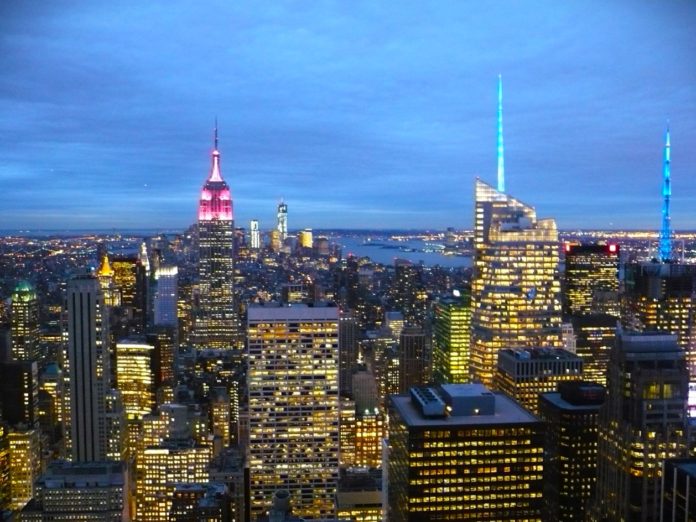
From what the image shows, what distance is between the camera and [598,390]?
19.5 meters

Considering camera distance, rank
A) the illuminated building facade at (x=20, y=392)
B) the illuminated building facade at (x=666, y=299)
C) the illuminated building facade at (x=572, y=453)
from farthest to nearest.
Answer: the illuminated building facade at (x=666, y=299)
the illuminated building facade at (x=20, y=392)
the illuminated building facade at (x=572, y=453)

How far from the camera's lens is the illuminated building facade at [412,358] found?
34188mm

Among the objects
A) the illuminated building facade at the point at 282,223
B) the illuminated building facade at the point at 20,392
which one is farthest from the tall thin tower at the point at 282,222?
the illuminated building facade at the point at 20,392

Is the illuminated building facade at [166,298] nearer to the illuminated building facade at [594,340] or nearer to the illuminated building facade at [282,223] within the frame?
the illuminated building facade at [282,223]

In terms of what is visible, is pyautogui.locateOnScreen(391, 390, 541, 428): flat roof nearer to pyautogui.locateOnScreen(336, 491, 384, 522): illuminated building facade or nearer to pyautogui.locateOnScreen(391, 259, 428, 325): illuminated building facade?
pyautogui.locateOnScreen(336, 491, 384, 522): illuminated building facade

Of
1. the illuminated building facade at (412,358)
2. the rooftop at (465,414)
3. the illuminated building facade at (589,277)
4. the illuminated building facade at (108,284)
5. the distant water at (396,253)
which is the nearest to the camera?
the rooftop at (465,414)

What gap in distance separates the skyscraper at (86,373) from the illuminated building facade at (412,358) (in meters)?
12.8

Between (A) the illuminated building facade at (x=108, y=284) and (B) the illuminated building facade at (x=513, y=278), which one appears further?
(B) the illuminated building facade at (x=513, y=278)

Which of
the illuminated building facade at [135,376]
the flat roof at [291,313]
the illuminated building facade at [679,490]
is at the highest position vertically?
the flat roof at [291,313]

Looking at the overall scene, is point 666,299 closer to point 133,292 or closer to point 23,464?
point 23,464

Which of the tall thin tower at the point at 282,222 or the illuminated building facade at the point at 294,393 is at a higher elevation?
the tall thin tower at the point at 282,222

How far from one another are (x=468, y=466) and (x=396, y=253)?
77.5ft

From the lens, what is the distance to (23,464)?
25562mm

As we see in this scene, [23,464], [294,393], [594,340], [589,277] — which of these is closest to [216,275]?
[589,277]
